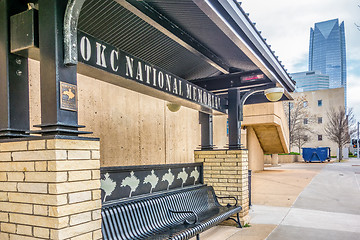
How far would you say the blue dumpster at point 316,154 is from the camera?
94.6ft

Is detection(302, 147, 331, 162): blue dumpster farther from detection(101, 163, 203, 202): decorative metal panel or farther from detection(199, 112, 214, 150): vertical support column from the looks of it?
detection(101, 163, 203, 202): decorative metal panel

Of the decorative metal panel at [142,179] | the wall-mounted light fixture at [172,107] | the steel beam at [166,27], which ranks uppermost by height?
the steel beam at [166,27]

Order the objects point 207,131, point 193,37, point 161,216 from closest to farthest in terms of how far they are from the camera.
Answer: point 161,216
point 193,37
point 207,131

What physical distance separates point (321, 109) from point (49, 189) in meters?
47.7

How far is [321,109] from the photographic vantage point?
44.4 meters

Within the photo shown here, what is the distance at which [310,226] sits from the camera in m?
5.87

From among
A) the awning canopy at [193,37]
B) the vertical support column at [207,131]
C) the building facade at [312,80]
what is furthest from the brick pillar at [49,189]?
the building facade at [312,80]

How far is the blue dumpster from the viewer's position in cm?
2883

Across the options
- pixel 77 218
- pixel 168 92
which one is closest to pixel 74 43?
pixel 77 218

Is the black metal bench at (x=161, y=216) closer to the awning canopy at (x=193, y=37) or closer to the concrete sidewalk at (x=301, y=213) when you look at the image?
the concrete sidewalk at (x=301, y=213)

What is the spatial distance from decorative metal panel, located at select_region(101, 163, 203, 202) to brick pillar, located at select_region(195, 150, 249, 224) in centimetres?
43

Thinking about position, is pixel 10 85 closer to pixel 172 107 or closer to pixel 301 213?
pixel 172 107

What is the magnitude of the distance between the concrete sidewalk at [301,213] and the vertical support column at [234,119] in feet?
5.60

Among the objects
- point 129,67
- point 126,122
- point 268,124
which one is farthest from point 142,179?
point 268,124
